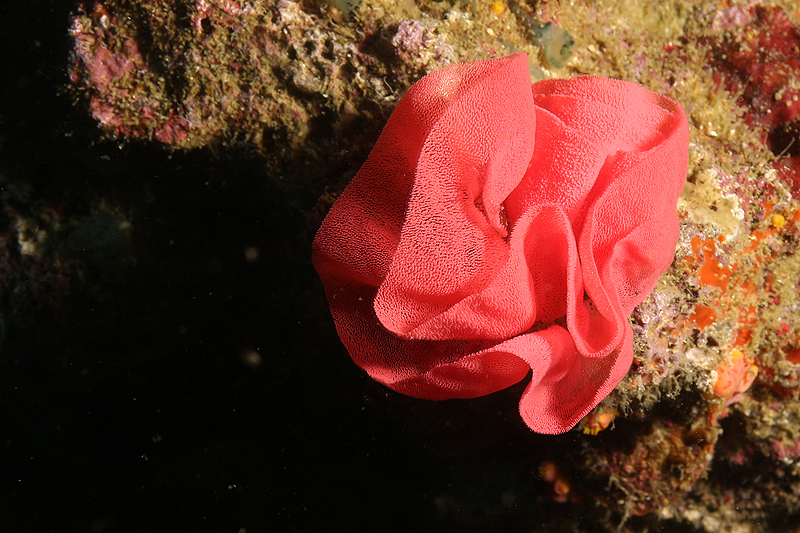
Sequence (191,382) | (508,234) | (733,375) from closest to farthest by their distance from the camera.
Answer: (508,234) < (733,375) < (191,382)

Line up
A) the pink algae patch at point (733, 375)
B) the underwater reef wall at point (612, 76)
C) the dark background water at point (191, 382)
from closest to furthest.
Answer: the underwater reef wall at point (612, 76) → the dark background water at point (191, 382) → the pink algae patch at point (733, 375)

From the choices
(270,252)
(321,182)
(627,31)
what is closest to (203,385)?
(270,252)

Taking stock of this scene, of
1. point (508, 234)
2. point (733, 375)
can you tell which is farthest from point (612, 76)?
point (733, 375)

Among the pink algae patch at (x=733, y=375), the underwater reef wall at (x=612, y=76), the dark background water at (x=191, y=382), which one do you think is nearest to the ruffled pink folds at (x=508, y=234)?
the underwater reef wall at (x=612, y=76)

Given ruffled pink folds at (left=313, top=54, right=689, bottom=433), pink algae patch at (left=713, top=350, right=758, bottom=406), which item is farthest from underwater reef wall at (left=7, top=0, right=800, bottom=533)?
ruffled pink folds at (left=313, top=54, right=689, bottom=433)

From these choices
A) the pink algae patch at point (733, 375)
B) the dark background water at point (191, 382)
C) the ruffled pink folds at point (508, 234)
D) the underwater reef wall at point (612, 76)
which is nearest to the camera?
the ruffled pink folds at point (508, 234)

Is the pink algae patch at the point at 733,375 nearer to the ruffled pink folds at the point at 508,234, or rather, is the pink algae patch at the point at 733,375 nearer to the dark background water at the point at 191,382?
the dark background water at the point at 191,382

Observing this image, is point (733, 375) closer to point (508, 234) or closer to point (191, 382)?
point (508, 234)

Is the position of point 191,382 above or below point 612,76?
below
